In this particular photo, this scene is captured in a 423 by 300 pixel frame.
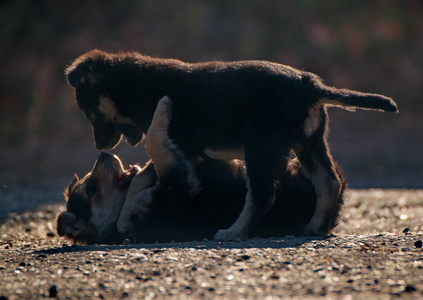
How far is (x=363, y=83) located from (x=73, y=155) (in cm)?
938

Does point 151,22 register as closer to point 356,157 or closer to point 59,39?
point 59,39

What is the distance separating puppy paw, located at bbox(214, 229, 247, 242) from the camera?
5956 millimetres

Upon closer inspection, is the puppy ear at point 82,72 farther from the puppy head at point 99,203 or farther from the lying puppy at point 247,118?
the puppy head at point 99,203

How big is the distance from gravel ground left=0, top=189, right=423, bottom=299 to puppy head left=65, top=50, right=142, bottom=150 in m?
2.06

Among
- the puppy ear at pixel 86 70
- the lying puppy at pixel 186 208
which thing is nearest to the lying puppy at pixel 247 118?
the lying puppy at pixel 186 208

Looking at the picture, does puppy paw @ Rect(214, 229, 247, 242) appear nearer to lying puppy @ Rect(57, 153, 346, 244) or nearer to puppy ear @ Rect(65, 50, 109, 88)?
lying puppy @ Rect(57, 153, 346, 244)

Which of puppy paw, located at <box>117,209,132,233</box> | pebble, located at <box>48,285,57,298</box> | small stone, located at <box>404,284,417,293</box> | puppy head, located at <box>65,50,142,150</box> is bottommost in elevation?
small stone, located at <box>404,284,417,293</box>

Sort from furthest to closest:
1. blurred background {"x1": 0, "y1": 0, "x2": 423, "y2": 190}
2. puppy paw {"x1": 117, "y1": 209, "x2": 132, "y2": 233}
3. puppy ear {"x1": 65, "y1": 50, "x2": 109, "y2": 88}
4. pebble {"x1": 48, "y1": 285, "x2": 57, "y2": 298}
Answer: blurred background {"x1": 0, "y1": 0, "x2": 423, "y2": 190}
puppy ear {"x1": 65, "y1": 50, "x2": 109, "y2": 88}
puppy paw {"x1": 117, "y1": 209, "x2": 132, "y2": 233}
pebble {"x1": 48, "y1": 285, "x2": 57, "y2": 298}

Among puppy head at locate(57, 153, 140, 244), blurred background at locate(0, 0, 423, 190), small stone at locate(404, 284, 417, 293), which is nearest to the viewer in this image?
small stone at locate(404, 284, 417, 293)

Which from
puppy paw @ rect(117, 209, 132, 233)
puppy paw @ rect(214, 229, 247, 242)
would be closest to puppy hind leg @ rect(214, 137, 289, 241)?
puppy paw @ rect(214, 229, 247, 242)

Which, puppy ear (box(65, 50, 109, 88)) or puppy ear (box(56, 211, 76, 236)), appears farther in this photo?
puppy ear (box(65, 50, 109, 88))

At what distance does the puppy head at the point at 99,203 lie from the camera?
673 centimetres

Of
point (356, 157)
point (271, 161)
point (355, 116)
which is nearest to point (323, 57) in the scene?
point (355, 116)

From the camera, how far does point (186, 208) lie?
20.6ft
